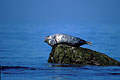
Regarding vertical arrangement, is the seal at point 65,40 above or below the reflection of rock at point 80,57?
above

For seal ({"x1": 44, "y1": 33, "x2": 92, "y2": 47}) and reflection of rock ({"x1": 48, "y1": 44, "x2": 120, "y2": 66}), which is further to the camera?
seal ({"x1": 44, "y1": 33, "x2": 92, "y2": 47})

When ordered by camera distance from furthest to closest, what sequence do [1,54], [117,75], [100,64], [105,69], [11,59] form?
[1,54] < [11,59] < [100,64] < [105,69] < [117,75]

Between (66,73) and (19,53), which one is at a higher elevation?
(19,53)

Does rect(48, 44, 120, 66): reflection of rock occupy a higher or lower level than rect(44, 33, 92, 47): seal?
lower

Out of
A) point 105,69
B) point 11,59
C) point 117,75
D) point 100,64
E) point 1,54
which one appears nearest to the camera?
point 117,75

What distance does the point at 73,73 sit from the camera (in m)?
17.6

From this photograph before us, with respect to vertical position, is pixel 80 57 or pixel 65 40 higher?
pixel 65 40

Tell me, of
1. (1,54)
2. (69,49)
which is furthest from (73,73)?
(1,54)

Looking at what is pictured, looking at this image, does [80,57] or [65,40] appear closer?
[80,57]

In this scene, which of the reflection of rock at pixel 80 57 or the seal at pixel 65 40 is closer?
the reflection of rock at pixel 80 57

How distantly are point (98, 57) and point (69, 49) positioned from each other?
1.15 m

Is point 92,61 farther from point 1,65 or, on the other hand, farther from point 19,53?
point 19,53

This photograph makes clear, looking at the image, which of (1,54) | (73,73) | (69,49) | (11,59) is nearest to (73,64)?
(69,49)

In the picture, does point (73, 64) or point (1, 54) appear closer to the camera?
point (73, 64)
